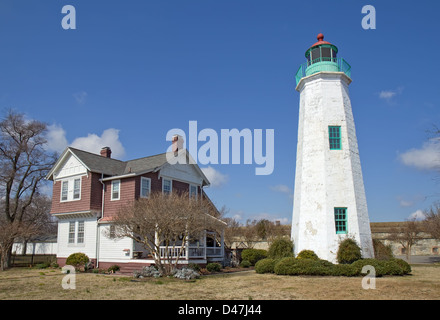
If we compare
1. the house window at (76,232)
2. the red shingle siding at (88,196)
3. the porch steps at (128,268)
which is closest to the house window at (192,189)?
the red shingle siding at (88,196)

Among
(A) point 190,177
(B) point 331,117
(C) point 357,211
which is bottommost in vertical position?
(C) point 357,211

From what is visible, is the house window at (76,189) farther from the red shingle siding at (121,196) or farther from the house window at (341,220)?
the house window at (341,220)

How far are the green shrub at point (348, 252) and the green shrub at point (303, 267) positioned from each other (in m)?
1.18

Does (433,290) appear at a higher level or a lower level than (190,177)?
lower

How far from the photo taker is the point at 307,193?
71.1ft

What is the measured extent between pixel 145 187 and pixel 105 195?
3.24m

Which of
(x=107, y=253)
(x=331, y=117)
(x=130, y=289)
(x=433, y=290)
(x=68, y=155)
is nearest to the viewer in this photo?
(x=433, y=290)

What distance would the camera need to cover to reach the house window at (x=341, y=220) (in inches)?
812

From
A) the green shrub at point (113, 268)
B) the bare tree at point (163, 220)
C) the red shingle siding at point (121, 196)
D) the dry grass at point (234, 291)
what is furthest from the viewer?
the red shingle siding at point (121, 196)

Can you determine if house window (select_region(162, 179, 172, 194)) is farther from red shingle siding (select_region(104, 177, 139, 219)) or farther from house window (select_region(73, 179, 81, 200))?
house window (select_region(73, 179, 81, 200))
